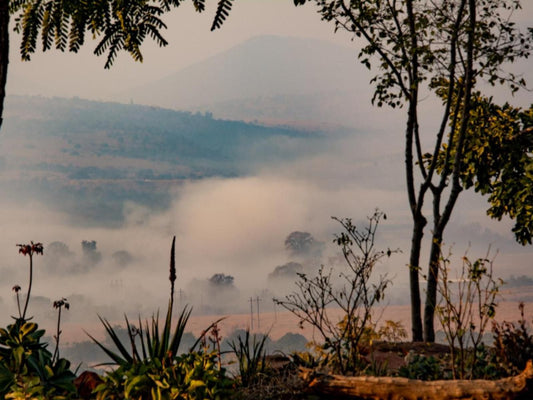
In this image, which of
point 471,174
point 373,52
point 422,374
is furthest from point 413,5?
point 422,374

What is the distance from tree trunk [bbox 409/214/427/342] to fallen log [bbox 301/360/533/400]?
5.60 metres

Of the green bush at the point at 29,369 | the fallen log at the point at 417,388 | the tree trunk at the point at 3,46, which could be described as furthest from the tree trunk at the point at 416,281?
the tree trunk at the point at 3,46

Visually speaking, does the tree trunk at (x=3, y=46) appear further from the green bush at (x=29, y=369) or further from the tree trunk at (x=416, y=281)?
the tree trunk at (x=416, y=281)

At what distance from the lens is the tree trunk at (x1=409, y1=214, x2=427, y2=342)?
10.8m

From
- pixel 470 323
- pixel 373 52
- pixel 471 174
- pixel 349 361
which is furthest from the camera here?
pixel 471 174

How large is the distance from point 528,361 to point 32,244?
16.5 feet

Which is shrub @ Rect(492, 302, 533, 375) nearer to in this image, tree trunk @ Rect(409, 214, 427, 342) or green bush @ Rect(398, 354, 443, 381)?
green bush @ Rect(398, 354, 443, 381)

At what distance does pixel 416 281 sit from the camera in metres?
10.8

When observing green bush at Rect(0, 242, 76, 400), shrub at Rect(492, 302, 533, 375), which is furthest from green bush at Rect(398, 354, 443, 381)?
green bush at Rect(0, 242, 76, 400)

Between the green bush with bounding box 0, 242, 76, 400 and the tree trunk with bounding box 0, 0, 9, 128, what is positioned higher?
the tree trunk with bounding box 0, 0, 9, 128

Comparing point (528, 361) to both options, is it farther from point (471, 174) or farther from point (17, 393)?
point (471, 174)

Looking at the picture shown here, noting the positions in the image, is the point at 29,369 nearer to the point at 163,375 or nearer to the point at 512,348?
the point at 163,375

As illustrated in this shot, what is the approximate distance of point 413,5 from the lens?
11344 mm

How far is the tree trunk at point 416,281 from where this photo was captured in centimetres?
1077
